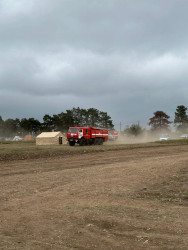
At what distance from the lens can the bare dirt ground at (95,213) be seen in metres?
5.25

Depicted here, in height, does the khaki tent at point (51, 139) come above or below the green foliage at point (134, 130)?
below

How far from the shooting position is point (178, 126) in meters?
92.0

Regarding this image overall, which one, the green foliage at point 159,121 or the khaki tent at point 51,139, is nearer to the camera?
the khaki tent at point 51,139

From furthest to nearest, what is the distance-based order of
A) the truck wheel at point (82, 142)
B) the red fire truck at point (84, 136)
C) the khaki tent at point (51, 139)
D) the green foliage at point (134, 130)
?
1. the green foliage at point (134, 130)
2. the khaki tent at point (51, 139)
3. the truck wheel at point (82, 142)
4. the red fire truck at point (84, 136)

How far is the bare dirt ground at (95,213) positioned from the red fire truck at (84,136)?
24847 mm

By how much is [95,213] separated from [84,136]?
30798 millimetres

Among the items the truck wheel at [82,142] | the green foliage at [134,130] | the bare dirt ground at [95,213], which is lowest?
the bare dirt ground at [95,213]

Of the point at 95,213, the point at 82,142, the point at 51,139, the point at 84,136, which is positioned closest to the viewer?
the point at 95,213

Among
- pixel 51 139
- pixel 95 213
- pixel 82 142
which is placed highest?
pixel 51 139

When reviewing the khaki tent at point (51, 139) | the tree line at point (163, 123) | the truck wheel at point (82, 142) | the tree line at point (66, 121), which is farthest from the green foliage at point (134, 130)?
the truck wheel at point (82, 142)

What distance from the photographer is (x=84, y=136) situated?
3775 cm

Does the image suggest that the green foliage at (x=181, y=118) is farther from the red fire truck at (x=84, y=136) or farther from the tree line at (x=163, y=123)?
the red fire truck at (x=84, y=136)

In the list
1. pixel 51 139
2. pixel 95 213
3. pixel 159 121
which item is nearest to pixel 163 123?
pixel 159 121

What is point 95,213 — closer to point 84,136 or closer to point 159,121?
point 84,136
